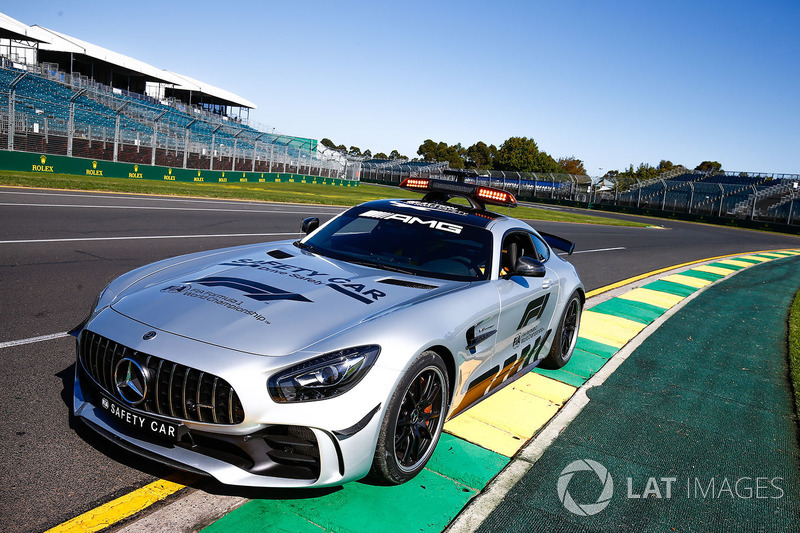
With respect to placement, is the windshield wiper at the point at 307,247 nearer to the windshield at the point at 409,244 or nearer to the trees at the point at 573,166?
the windshield at the point at 409,244

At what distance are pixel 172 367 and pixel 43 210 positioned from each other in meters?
11.6

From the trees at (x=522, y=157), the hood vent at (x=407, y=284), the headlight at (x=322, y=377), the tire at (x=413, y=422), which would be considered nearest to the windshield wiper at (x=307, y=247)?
the hood vent at (x=407, y=284)

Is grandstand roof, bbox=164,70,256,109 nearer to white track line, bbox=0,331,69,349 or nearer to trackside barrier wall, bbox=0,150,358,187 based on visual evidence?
trackside barrier wall, bbox=0,150,358,187

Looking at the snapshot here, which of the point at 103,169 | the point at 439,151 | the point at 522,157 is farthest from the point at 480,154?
the point at 103,169

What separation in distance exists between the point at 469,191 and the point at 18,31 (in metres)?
56.5

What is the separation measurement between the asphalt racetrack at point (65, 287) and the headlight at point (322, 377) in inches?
38.0

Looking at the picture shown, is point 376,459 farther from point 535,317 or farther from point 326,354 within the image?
point 535,317

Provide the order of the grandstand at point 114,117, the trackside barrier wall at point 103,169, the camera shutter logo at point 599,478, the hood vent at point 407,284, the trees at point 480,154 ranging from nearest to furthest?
the camera shutter logo at point 599,478, the hood vent at point 407,284, the trackside barrier wall at point 103,169, the grandstand at point 114,117, the trees at point 480,154

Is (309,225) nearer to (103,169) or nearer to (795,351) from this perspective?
(795,351)

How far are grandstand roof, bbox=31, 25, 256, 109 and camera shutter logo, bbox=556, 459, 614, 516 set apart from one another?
58.4m

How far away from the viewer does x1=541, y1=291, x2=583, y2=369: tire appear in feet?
17.9

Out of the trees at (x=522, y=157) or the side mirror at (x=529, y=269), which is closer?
the side mirror at (x=529, y=269)

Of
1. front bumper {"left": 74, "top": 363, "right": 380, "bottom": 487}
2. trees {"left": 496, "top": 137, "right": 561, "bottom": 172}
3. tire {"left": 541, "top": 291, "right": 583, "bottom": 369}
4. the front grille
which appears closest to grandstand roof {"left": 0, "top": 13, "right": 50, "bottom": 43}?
tire {"left": 541, "top": 291, "right": 583, "bottom": 369}

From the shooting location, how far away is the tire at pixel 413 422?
2.95m
